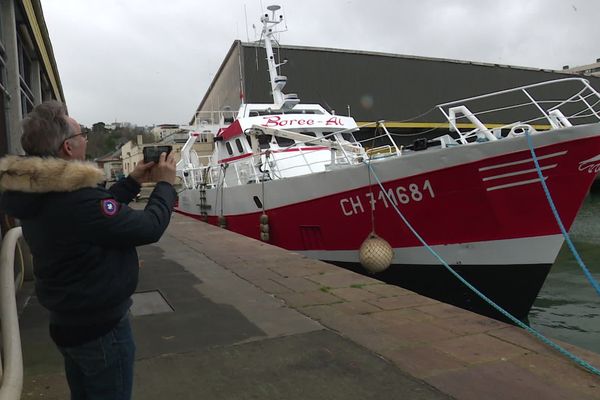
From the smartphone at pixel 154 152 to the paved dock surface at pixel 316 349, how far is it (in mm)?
1590

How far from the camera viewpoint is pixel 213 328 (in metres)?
4.39

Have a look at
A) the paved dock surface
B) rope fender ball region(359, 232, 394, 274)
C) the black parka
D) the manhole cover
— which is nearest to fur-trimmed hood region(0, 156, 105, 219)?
the black parka

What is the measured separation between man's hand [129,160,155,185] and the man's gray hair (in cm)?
42

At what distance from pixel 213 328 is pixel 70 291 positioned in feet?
8.78

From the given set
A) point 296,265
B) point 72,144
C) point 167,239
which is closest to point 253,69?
point 167,239

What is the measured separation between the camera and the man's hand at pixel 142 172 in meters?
A: 2.28

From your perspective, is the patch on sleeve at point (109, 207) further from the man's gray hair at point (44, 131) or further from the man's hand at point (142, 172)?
the man's hand at point (142, 172)

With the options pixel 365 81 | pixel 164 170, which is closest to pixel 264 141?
pixel 164 170

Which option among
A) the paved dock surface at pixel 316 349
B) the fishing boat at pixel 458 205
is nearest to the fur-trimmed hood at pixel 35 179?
the paved dock surface at pixel 316 349

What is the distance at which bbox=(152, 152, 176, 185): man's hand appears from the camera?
2170 millimetres

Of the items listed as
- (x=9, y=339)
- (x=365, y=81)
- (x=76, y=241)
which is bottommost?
(x=9, y=339)

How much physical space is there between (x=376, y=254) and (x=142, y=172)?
17.7 ft

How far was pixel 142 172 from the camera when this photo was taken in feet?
7.59

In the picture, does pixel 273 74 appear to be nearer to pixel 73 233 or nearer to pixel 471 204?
pixel 471 204
